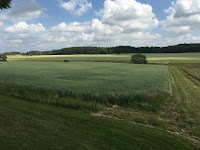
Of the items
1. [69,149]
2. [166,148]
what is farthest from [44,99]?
[166,148]

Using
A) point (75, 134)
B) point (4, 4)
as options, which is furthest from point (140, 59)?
point (75, 134)

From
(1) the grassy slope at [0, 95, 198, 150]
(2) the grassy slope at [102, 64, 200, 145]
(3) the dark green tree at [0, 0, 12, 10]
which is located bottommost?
(2) the grassy slope at [102, 64, 200, 145]

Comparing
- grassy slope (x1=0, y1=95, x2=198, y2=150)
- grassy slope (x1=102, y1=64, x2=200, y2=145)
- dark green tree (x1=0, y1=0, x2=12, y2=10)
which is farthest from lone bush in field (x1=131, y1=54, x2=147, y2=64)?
grassy slope (x1=0, y1=95, x2=198, y2=150)

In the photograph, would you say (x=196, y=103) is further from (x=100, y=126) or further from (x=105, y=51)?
(x=105, y=51)

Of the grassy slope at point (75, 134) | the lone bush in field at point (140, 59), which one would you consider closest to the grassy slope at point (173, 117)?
the grassy slope at point (75, 134)

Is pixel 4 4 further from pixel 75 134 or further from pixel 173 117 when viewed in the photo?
pixel 173 117

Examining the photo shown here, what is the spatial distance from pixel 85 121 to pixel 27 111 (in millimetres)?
3809

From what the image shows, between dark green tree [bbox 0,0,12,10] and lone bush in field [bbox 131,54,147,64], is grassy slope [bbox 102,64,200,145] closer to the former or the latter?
dark green tree [bbox 0,0,12,10]

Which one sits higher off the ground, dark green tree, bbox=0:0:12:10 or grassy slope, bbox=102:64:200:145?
dark green tree, bbox=0:0:12:10

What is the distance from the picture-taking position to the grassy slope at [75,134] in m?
5.75

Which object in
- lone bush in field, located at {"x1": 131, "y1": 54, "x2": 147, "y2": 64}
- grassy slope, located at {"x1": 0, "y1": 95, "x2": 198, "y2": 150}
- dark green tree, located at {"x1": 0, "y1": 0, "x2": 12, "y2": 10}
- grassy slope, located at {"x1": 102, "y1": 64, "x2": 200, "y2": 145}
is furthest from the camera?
lone bush in field, located at {"x1": 131, "y1": 54, "x2": 147, "y2": 64}

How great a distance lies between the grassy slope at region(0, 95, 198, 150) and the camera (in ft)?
18.9

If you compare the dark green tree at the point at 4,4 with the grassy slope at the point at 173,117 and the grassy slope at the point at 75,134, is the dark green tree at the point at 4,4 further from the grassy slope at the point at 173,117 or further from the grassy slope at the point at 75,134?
the grassy slope at the point at 173,117

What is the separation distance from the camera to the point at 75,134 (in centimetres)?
655
